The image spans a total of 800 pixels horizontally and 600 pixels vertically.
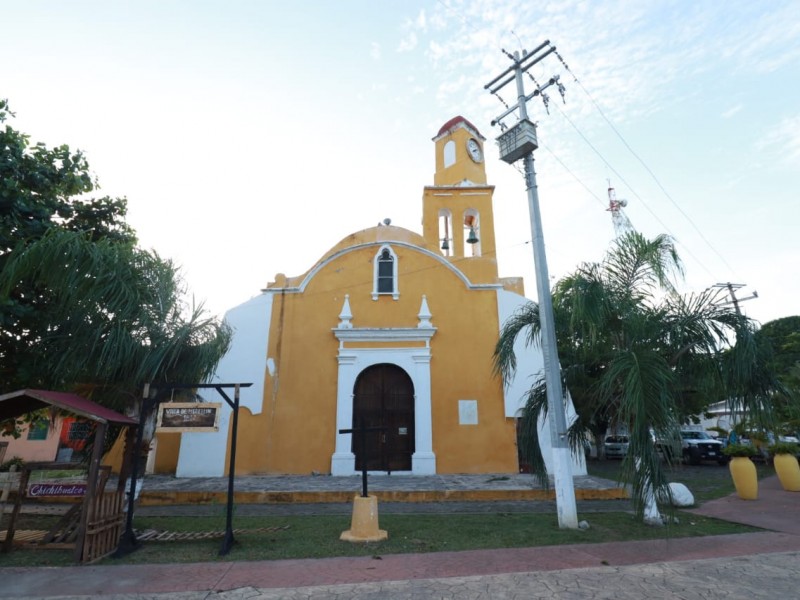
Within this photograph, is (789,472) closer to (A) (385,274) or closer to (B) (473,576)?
(B) (473,576)

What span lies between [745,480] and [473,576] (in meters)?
8.02

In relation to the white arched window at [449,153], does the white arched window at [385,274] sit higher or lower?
lower

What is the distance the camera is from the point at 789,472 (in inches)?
418

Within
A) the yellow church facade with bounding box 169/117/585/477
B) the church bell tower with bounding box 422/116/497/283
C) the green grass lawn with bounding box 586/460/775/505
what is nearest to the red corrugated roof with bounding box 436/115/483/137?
the church bell tower with bounding box 422/116/497/283

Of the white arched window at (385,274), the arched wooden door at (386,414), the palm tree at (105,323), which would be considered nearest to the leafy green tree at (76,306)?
the palm tree at (105,323)

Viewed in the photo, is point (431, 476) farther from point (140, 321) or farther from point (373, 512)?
point (140, 321)

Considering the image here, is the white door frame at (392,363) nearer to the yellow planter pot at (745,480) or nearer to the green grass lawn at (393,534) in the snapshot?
the green grass lawn at (393,534)

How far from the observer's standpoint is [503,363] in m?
7.76

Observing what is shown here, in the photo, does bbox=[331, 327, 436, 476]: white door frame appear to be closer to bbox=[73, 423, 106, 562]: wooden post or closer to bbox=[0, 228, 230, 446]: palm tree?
bbox=[0, 228, 230, 446]: palm tree

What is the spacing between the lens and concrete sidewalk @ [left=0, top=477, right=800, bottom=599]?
4.16 metres

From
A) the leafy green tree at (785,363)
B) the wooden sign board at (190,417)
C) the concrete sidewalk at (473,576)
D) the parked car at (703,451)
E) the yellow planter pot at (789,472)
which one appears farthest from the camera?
the parked car at (703,451)

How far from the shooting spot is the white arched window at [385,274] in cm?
1343

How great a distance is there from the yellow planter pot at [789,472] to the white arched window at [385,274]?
1026 cm

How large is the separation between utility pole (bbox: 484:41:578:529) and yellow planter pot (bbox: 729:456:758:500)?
4374 mm
